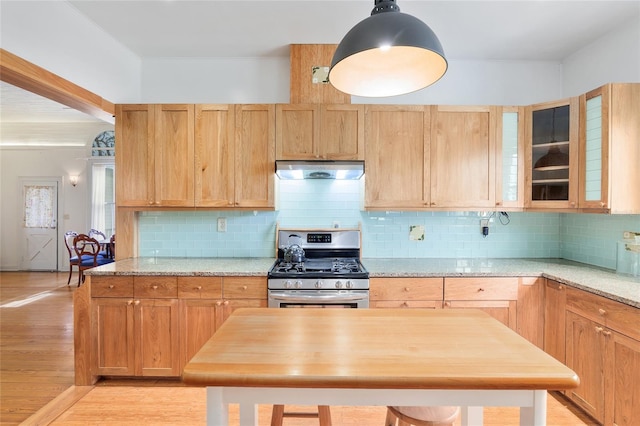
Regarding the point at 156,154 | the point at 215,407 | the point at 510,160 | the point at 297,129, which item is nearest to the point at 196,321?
the point at 156,154

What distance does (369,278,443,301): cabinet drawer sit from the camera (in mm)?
2514

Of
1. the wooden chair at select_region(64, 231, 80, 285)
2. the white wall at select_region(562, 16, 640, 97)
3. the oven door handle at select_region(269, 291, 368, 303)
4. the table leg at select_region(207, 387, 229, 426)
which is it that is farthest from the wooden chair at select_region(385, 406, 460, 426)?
the wooden chair at select_region(64, 231, 80, 285)

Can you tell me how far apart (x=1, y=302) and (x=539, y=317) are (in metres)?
6.63

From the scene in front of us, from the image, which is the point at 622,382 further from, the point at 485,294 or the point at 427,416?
the point at 427,416

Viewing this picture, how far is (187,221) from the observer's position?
3156mm

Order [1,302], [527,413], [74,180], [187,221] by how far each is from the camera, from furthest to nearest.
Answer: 1. [74,180]
2. [1,302]
3. [187,221]
4. [527,413]

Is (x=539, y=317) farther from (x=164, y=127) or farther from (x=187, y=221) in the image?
(x=164, y=127)

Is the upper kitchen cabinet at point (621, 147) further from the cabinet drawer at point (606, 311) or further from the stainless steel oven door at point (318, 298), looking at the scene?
the stainless steel oven door at point (318, 298)

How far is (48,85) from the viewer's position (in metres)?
2.24

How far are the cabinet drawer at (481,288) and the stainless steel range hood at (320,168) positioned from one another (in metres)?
1.14

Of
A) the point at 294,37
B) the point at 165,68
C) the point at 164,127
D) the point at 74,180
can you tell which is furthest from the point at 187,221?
the point at 74,180

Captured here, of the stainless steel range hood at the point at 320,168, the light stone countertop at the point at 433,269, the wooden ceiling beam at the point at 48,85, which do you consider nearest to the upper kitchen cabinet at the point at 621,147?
the light stone countertop at the point at 433,269

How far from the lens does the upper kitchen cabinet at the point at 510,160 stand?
9.34 feet

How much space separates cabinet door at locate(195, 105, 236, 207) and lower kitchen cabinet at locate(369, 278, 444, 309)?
1430 millimetres
